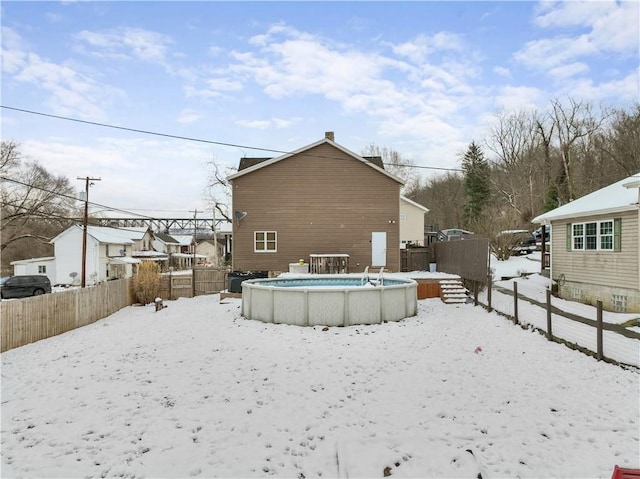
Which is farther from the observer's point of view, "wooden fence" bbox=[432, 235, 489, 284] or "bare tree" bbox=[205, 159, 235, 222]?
"bare tree" bbox=[205, 159, 235, 222]

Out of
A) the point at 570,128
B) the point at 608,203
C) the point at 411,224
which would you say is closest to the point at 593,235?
the point at 608,203

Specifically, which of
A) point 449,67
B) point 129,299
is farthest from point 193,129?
point 449,67

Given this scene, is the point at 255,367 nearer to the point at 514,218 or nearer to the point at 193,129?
the point at 193,129

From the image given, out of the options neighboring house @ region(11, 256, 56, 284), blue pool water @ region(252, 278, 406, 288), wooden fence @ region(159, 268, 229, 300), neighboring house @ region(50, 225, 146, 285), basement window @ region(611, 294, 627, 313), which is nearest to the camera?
basement window @ region(611, 294, 627, 313)

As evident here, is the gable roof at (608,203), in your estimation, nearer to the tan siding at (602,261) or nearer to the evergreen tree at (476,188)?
the tan siding at (602,261)

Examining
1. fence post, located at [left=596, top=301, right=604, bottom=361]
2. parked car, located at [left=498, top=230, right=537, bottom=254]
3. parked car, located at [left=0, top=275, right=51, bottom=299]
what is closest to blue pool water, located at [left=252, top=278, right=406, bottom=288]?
fence post, located at [left=596, top=301, right=604, bottom=361]

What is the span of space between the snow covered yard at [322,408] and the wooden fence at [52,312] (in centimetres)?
91

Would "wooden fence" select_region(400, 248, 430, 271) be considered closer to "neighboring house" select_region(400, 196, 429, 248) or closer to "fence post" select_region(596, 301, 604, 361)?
"neighboring house" select_region(400, 196, 429, 248)

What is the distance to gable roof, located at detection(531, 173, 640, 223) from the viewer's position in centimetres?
1163

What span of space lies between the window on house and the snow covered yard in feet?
35.7

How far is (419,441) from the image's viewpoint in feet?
14.8

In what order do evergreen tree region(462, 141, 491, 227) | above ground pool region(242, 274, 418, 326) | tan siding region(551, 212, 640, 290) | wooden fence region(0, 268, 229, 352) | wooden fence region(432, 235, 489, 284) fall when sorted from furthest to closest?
evergreen tree region(462, 141, 491, 227), wooden fence region(432, 235, 489, 284), tan siding region(551, 212, 640, 290), above ground pool region(242, 274, 418, 326), wooden fence region(0, 268, 229, 352)

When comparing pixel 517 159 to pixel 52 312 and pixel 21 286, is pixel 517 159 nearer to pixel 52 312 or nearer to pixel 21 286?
pixel 52 312

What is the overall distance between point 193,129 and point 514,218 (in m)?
23.6
